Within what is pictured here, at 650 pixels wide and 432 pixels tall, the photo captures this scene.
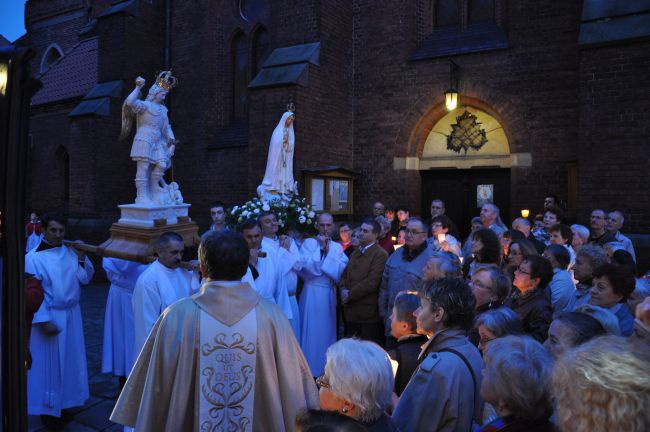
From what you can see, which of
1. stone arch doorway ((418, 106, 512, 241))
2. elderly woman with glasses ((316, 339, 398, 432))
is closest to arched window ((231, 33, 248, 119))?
stone arch doorway ((418, 106, 512, 241))

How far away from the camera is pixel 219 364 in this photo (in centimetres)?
263

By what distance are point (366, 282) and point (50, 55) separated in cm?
2168

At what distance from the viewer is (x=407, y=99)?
40.8 ft

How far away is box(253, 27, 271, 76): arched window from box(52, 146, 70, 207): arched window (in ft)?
25.3

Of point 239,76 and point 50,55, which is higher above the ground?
point 50,55

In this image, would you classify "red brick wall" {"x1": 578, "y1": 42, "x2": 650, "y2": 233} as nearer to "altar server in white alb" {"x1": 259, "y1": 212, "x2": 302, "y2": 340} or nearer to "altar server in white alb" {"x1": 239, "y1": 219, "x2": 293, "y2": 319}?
"altar server in white alb" {"x1": 259, "y1": 212, "x2": 302, "y2": 340}

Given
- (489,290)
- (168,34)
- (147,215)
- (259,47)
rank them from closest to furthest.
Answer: (489,290), (147,215), (259,47), (168,34)

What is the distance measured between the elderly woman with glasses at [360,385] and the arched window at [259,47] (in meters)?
13.7

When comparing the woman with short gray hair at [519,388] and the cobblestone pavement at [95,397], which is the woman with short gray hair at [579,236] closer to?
the woman with short gray hair at [519,388]

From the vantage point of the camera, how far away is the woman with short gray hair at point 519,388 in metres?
1.93

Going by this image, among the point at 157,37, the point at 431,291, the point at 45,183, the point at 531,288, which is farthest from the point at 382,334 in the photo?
the point at 45,183

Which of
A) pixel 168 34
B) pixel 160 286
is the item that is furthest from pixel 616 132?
pixel 168 34

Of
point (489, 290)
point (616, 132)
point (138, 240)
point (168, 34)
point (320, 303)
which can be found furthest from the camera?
point (168, 34)

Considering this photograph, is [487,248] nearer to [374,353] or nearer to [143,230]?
[374,353]
